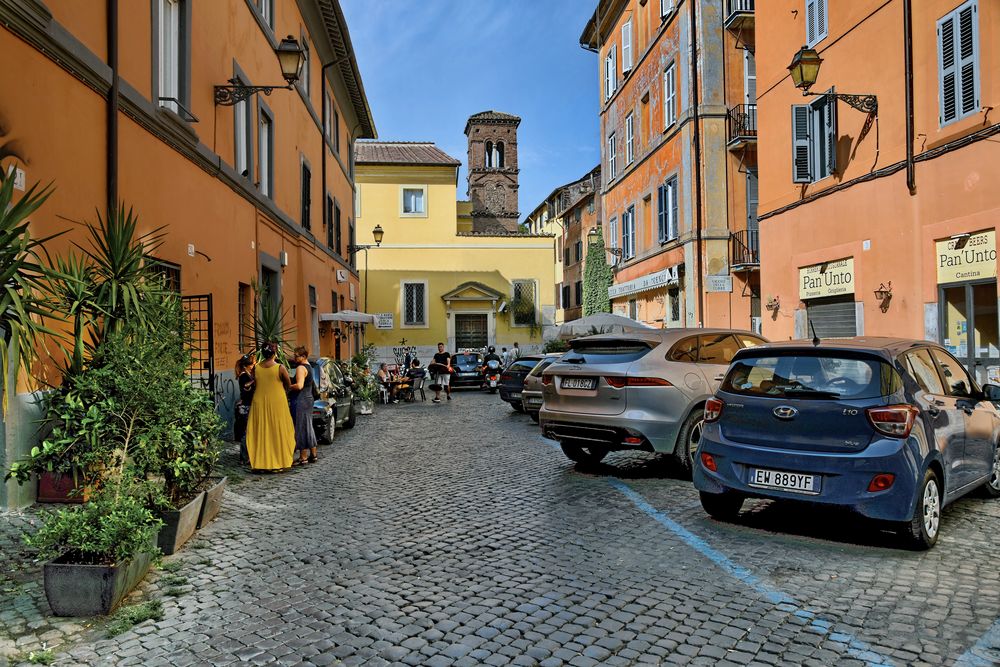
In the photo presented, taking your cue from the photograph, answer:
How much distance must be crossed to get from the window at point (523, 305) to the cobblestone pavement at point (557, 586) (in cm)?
3171

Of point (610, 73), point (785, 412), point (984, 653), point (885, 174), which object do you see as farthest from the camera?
point (610, 73)

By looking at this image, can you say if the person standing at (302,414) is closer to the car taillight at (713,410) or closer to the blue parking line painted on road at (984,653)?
the car taillight at (713,410)

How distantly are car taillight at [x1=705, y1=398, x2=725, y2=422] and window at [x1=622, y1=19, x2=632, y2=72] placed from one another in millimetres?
24265

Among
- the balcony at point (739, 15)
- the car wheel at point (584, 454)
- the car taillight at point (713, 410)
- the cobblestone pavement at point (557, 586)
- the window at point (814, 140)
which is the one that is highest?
the balcony at point (739, 15)

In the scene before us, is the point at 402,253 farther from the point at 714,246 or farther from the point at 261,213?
the point at 261,213

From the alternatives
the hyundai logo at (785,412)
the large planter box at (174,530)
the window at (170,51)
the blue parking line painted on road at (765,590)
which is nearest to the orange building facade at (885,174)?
the hyundai logo at (785,412)

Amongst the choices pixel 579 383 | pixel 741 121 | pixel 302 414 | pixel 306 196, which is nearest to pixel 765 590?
pixel 579 383

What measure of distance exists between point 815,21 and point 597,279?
18546 millimetres

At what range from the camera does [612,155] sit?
3072cm

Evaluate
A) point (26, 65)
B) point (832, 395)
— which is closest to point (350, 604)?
point (832, 395)

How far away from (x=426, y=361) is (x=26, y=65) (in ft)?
103

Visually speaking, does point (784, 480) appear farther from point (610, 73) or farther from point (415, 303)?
point (415, 303)

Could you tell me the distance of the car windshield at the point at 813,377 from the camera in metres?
5.31

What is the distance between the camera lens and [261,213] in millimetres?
15180
